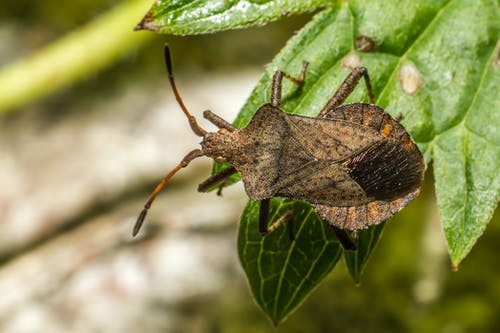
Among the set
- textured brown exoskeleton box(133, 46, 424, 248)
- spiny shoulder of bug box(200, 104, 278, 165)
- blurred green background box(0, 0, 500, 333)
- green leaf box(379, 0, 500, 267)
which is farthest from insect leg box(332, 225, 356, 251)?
blurred green background box(0, 0, 500, 333)

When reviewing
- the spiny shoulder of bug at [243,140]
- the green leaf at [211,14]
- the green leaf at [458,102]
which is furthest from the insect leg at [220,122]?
the green leaf at [458,102]

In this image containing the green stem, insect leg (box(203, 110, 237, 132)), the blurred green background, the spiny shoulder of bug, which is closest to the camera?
the spiny shoulder of bug

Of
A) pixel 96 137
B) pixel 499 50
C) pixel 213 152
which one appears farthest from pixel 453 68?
pixel 96 137

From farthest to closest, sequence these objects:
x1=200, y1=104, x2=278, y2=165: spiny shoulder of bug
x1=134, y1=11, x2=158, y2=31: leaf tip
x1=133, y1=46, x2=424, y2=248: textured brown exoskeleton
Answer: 1. x1=200, y1=104, x2=278, y2=165: spiny shoulder of bug
2. x1=133, y1=46, x2=424, y2=248: textured brown exoskeleton
3. x1=134, y1=11, x2=158, y2=31: leaf tip

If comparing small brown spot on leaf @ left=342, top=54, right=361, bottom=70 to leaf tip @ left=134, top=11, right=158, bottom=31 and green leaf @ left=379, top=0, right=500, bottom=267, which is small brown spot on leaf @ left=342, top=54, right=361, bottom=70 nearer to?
green leaf @ left=379, top=0, right=500, bottom=267

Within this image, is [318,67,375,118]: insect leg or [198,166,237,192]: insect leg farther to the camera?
[198,166,237,192]: insect leg

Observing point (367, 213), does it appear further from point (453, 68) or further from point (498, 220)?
point (498, 220)

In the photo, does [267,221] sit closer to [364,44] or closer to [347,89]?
[347,89]

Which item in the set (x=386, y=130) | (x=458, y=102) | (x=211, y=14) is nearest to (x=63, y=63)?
(x=211, y=14)
